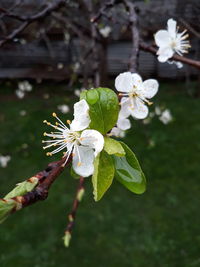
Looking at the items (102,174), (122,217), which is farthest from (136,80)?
(122,217)

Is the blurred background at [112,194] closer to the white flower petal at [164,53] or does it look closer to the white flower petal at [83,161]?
the white flower petal at [164,53]

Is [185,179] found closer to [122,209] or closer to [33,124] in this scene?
[122,209]

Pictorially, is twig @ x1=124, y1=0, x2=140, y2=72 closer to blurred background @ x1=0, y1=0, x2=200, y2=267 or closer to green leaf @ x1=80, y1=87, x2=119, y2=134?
green leaf @ x1=80, y1=87, x2=119, y2=134

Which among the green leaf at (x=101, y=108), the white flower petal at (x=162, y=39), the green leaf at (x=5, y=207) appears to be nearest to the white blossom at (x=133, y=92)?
the green leaf at (x=101, y=108)

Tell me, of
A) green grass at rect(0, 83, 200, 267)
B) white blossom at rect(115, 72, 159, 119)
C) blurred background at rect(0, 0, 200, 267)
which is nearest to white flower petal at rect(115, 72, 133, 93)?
white blossom at rect(115, 72, 159, 119)

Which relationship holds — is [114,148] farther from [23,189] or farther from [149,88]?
[149,88]
